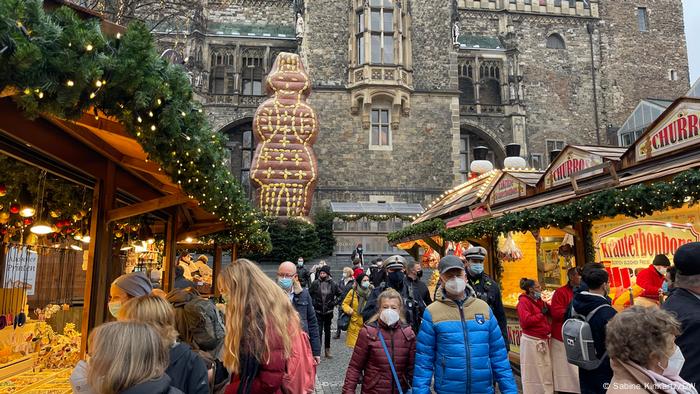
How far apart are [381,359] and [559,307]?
2.65m

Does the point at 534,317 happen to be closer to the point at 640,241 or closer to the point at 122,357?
the point at 640,241

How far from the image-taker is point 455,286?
3072mm

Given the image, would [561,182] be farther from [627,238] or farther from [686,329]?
[686,329]

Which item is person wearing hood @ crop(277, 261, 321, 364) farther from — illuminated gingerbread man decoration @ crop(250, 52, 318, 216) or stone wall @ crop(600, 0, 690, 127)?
stone wall @ crop(600, 0, 690, 127)

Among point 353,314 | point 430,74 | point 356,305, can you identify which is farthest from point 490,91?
point 353,314

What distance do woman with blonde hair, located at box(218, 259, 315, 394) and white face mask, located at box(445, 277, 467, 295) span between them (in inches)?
43.9

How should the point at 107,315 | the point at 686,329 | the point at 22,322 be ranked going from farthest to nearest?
the point at 22,322
the point at 107,315
the point at 686,329

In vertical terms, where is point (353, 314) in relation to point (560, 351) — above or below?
above

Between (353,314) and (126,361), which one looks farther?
(353,314)

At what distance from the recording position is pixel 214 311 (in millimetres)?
3307

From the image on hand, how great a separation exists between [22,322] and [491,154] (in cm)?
2467

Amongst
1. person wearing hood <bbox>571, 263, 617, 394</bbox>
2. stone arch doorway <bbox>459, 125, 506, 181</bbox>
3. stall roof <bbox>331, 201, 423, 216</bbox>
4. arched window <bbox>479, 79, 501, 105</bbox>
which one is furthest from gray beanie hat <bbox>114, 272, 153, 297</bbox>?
arched window <bbox>479, 79, 501, 105</bbox>

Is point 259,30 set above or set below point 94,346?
above

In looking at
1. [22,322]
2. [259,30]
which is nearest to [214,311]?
[22,322]
